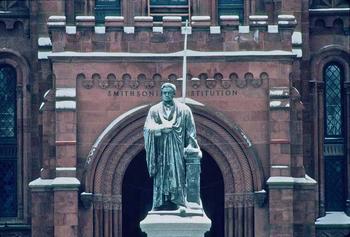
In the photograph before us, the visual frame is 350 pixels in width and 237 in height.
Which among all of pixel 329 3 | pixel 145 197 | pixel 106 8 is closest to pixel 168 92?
pixel 145 197

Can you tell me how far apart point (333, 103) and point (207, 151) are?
608cm

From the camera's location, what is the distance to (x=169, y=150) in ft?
151

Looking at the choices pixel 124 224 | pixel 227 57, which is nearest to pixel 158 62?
pixel 227 57

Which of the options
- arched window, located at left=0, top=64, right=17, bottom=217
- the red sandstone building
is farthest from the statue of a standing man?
arched window, located at left=0, top=64, right=17, bottom=217

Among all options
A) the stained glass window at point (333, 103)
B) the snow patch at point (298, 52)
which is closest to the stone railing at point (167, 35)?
the snow patch at point (298, 52)

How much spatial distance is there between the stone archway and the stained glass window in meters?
5.53

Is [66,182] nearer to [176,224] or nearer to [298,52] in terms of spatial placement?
[298,52]

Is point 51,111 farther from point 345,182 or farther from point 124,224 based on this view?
point 345,182

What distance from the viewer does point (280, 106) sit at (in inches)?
2165

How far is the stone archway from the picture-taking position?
180 ft

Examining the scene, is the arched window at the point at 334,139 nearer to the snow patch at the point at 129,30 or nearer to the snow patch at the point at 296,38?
the snow patch at the point at 296,38

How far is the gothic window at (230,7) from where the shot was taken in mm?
59594

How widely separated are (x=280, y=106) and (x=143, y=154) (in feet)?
13.4

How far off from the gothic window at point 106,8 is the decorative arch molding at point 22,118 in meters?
2.42
